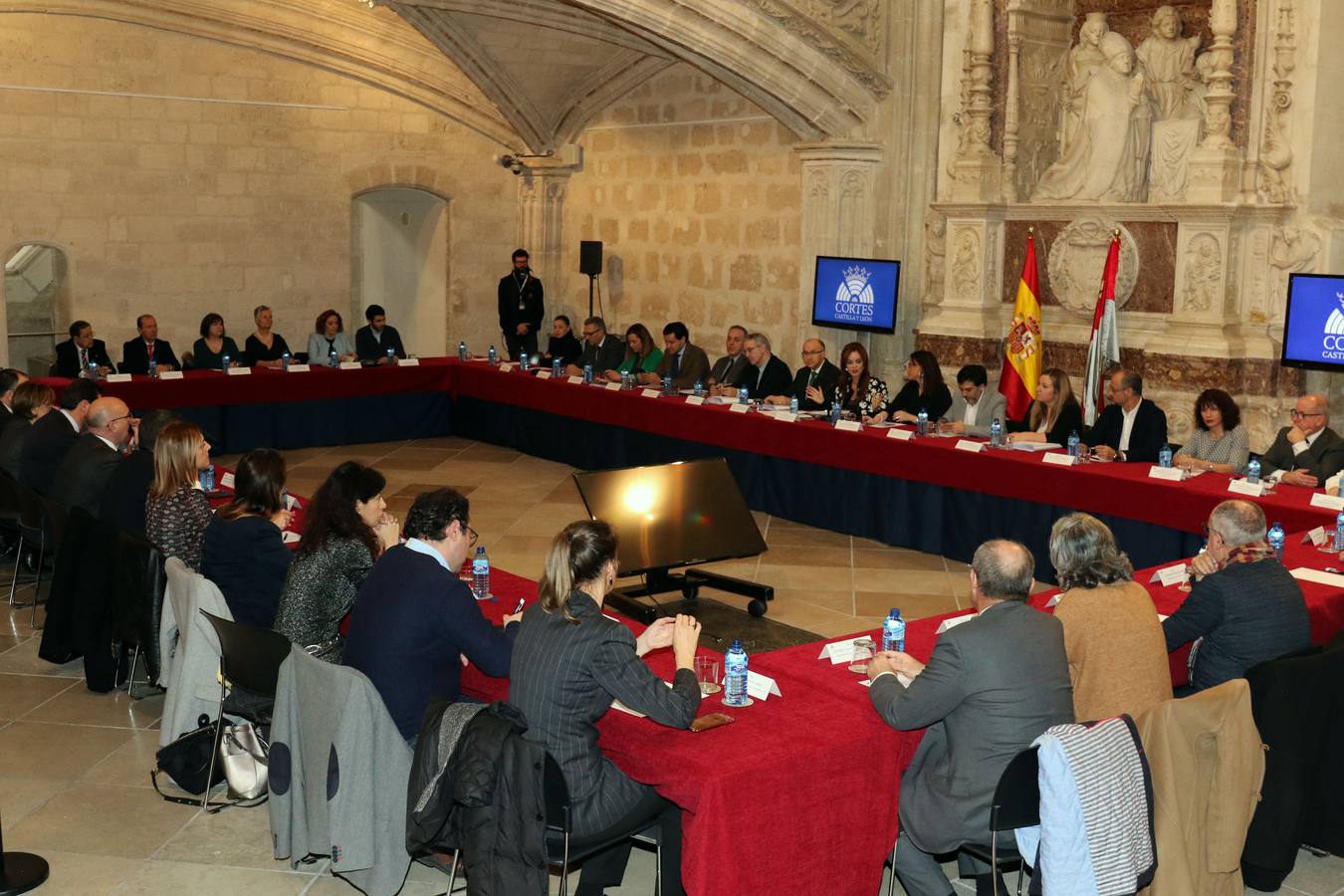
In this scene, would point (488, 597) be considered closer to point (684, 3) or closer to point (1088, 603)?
→ point (1088, 603)

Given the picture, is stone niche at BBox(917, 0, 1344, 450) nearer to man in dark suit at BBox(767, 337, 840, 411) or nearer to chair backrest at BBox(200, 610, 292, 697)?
man in dark suit at BBox(767, 337, 840, 411)

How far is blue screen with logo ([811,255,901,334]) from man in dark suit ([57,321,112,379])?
5.12 meters

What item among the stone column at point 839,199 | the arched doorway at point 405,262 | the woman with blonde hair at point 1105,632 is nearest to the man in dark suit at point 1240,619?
the woman with blonde hair at point 1105,632

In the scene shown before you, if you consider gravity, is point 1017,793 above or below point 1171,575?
below

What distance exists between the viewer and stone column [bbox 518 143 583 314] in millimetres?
13875

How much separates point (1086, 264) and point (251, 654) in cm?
695

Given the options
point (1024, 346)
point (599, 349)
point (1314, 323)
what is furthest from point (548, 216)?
point (1314, 323)

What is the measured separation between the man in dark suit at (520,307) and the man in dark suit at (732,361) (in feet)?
11.9

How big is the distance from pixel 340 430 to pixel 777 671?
7.40 meters

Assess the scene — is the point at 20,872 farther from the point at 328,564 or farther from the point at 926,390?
the point at 926,390

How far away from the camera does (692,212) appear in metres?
12.6

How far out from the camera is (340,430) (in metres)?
10.8

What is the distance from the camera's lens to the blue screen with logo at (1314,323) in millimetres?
7887

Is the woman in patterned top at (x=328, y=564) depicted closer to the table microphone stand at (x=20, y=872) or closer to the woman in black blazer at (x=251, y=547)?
the woman in black blazer at (x=251, y=547)
